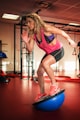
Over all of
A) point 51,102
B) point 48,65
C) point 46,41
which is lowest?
point 51,102

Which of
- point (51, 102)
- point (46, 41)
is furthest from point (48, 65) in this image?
point (51, 102)

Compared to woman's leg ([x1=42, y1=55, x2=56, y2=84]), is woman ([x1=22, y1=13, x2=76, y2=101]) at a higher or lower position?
higher

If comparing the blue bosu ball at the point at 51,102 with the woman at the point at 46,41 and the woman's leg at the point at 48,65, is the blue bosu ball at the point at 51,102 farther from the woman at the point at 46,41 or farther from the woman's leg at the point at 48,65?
the woman's leg at the point at 48,65

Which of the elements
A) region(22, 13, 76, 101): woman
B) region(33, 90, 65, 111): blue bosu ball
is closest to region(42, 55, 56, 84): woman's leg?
region(22, 13, 76, 101): woman

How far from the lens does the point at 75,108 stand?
2.57 m

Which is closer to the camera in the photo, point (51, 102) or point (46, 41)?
point (51, 102)

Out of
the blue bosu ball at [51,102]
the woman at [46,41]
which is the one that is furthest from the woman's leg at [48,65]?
the blue bosu ball at [51,102]

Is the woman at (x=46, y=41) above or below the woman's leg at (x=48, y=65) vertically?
above

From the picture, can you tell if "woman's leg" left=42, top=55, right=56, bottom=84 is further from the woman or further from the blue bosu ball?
the blue bosu ball

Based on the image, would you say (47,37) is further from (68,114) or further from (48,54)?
(68,114)

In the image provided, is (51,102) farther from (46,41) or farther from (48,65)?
(46,41)

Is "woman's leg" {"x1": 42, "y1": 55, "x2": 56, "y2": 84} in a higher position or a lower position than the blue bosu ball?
higher

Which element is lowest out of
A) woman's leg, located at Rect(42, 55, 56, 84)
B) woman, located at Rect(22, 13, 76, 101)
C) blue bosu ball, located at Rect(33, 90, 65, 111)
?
blue bosu ball, located at Rect(33, 90, 65, 111)

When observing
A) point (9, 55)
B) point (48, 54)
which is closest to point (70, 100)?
point (48, 54)
